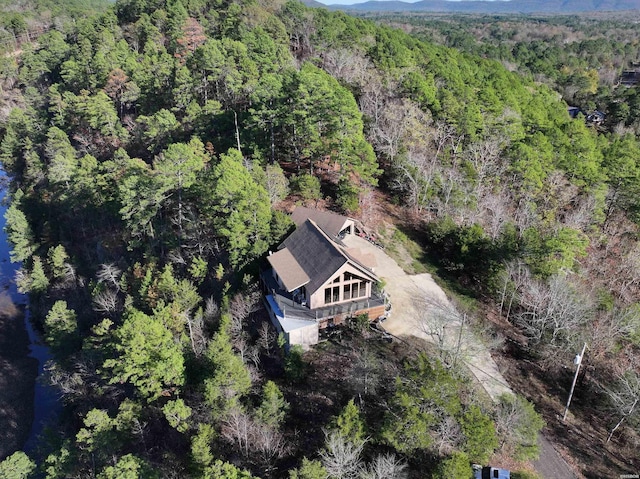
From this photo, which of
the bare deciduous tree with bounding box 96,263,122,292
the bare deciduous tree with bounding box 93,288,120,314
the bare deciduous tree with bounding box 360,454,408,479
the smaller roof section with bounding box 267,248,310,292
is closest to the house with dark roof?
the smaller roof section with bounding box 267,248,310,292

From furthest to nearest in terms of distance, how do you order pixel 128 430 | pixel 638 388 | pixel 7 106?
pixel 7 106 → pixel 128 430 → pixel 638 388

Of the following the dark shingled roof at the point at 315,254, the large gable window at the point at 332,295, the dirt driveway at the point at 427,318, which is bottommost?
the dirt driveway at the point at 427,318

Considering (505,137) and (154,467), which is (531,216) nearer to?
(505,137)

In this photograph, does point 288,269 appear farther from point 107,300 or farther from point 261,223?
point 107,300

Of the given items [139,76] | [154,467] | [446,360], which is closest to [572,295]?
[446,360]

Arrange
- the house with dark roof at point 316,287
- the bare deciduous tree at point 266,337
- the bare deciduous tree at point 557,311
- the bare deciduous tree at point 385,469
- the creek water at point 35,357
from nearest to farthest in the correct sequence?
the bare deciduous tree at point 385,469 < the bare deciduous tree at point 557,311 < the house with dark roof at point 316,287 < the bare deciduous tree at point 266,337 < the creek water at point 35,357

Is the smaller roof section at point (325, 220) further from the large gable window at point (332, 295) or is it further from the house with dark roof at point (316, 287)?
the large gable window at point (332, 295)

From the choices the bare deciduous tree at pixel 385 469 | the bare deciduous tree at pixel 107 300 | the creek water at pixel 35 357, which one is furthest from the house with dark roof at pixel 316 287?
the creek water at pixel 35 357
